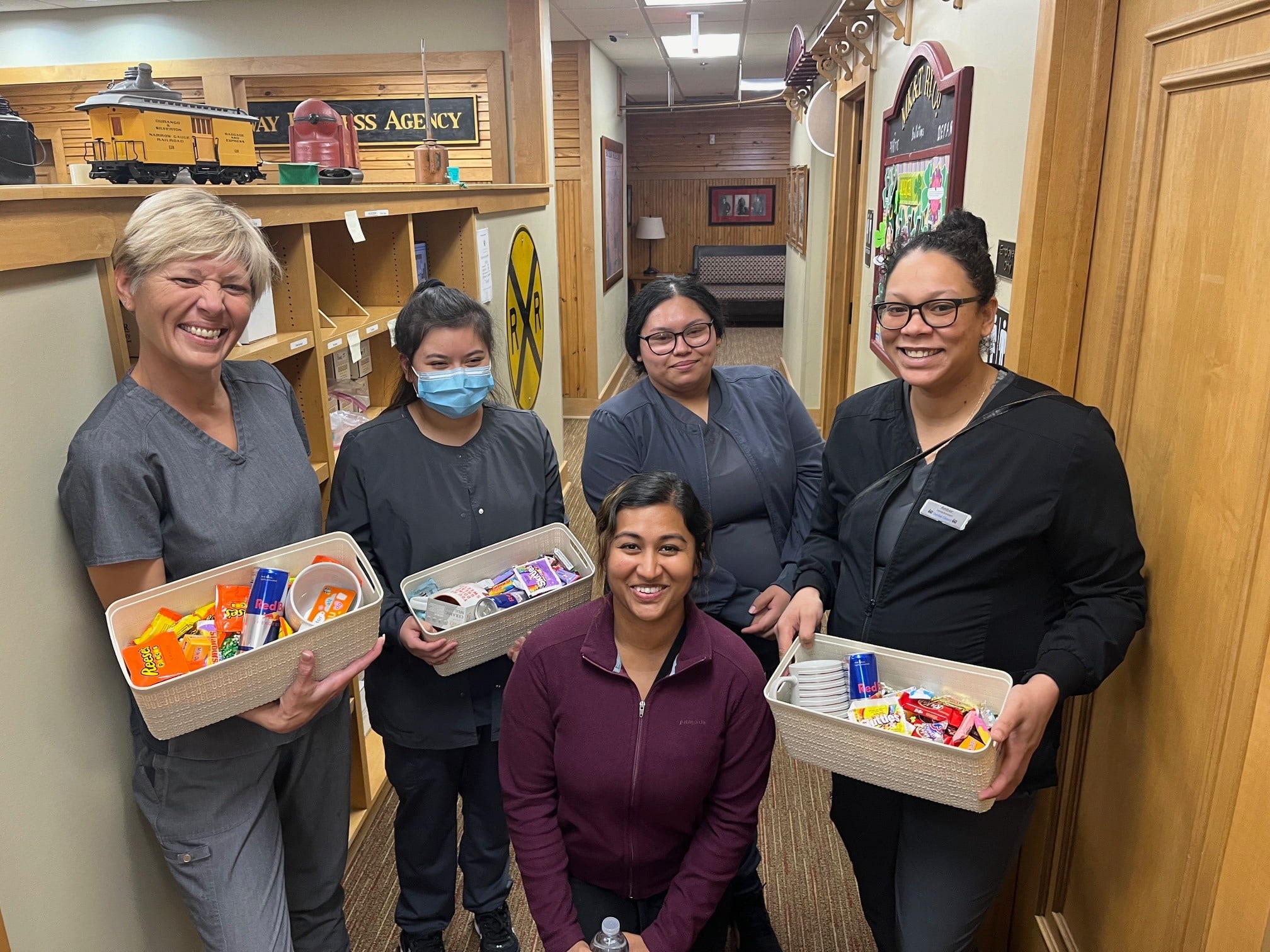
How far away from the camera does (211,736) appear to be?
142 centimetres

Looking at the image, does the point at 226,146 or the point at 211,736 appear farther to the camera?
the point at 226,146

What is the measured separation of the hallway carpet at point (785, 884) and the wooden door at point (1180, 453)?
63cm

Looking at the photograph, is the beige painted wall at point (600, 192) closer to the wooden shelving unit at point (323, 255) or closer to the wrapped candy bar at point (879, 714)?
the wooden shelving unit at point (323, 255)

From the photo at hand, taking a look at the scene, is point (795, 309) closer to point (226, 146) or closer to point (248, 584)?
point (226, 146)

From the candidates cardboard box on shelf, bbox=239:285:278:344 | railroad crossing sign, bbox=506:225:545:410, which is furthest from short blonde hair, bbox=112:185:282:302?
railroad crossing sign, bbox=506:225:545:410

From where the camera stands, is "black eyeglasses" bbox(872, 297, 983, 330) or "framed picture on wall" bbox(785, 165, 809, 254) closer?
"black eyeglasses" bbox(872, 297, 983, 330)

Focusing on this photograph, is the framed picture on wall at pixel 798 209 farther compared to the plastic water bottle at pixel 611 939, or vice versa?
the framed picture on wall at pixel 798 209

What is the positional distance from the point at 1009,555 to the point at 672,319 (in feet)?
2.71

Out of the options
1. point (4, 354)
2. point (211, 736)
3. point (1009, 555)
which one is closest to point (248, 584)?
point (211, 736)

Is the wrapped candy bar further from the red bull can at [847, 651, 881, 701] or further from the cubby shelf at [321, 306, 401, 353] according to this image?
the cubby shelf at [321, 306, 401, 353]

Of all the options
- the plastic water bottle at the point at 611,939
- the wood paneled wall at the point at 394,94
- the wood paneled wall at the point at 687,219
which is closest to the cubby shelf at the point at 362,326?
the plastic water bottle at the point at 611,939

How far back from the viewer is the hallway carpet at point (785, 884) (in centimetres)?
217

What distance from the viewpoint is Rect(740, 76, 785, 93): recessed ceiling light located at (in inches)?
389

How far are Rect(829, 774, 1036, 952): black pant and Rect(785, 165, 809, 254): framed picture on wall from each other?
5.99m
